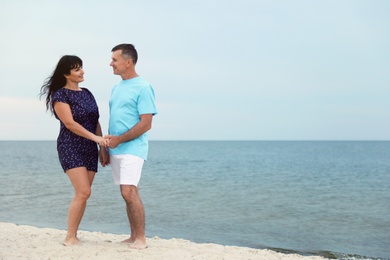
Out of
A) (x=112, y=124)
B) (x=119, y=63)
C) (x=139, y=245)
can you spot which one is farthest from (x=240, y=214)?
(x=119, y=63)

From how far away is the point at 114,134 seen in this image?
206 inches

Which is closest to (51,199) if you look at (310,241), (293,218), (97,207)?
(97,207)

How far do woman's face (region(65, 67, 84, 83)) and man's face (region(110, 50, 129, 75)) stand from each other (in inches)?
13.8

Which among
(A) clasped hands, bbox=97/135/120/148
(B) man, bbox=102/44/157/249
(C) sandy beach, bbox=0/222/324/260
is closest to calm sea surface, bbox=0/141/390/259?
(C) sandy beach, bbox=0/222/324/260

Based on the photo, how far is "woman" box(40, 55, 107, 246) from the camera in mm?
5098

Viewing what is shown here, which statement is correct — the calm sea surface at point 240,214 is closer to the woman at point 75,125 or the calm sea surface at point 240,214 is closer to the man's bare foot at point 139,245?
the man's bare foot at point 139,245

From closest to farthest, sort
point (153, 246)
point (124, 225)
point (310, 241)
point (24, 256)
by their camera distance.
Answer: point (24, 256)
point (153, 246)
point (310, 241)
point (124, 225)

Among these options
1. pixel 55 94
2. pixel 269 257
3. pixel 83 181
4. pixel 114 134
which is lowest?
pixel 269 257

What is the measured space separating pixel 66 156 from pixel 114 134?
53 centimetres

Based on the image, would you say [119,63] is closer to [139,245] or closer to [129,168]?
[129,168]

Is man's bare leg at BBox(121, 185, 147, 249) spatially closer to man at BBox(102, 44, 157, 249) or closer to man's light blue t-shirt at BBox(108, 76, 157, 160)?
man at BBox(102, 44, 157, 249)

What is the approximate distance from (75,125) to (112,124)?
0.39 metres

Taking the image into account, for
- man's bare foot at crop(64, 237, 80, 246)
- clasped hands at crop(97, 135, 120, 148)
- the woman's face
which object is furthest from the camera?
man's bare foot at crop(64, 237, 80, 246)

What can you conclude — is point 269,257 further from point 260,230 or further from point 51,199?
point 51,199
